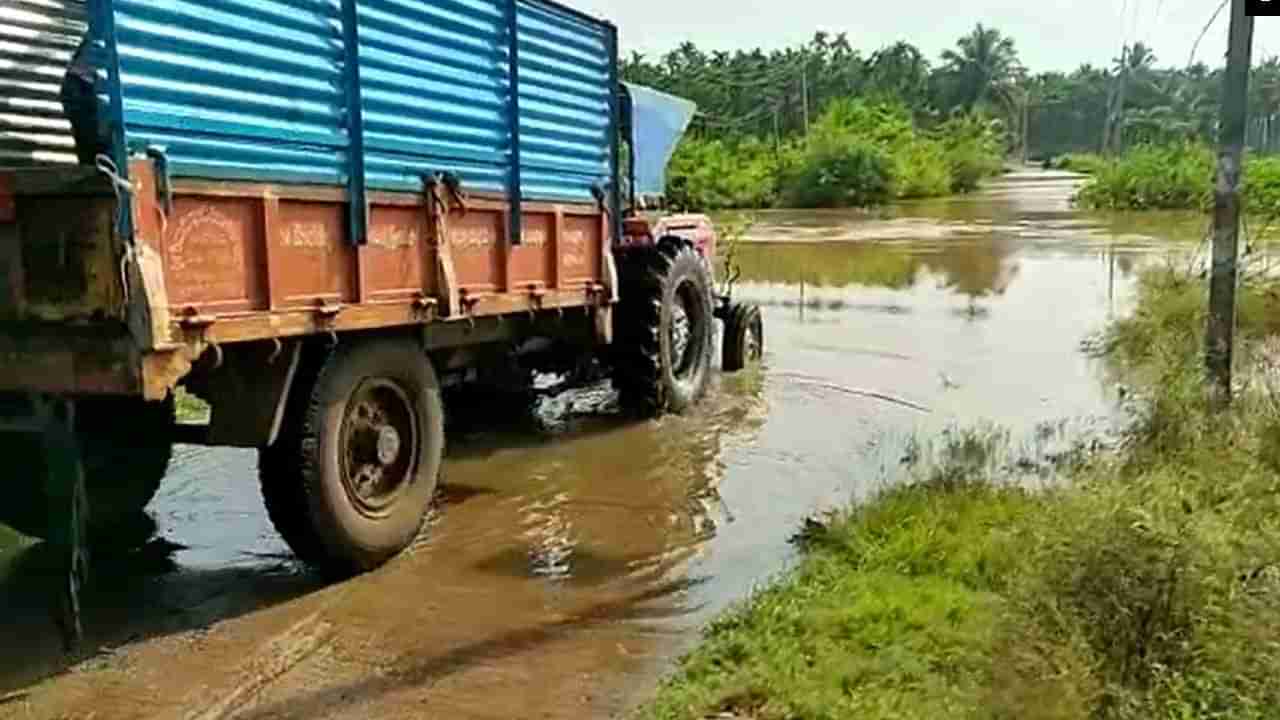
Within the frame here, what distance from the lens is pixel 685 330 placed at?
418 inches

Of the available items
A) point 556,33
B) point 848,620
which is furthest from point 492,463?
point 848,620

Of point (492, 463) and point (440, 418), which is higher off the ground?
point (440, 418)

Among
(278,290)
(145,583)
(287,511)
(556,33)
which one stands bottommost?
(145,583)

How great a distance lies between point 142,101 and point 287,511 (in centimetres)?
186

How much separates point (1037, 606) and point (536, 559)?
297 centimetres

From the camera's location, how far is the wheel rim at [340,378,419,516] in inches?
241

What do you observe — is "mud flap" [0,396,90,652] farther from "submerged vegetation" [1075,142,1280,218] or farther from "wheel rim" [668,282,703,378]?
"submerged vegetation" [1075,142,1280,218]

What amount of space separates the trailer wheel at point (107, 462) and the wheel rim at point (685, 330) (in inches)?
174

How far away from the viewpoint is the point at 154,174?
4.73 meters

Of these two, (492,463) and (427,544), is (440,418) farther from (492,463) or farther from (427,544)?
(492,463)

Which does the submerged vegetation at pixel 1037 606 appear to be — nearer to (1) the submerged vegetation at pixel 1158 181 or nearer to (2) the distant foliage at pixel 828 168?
(1) the submerged vegetation at pixel 1158 181

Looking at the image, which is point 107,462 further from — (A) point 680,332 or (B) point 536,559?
(A) point 680,332

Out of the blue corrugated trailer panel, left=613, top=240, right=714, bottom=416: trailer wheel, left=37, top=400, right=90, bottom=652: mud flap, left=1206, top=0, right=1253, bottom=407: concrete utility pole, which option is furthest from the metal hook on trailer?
left=1206, top=0, right=1253, bottom=407: concrete utility pole

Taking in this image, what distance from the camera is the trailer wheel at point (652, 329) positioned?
986 cm
